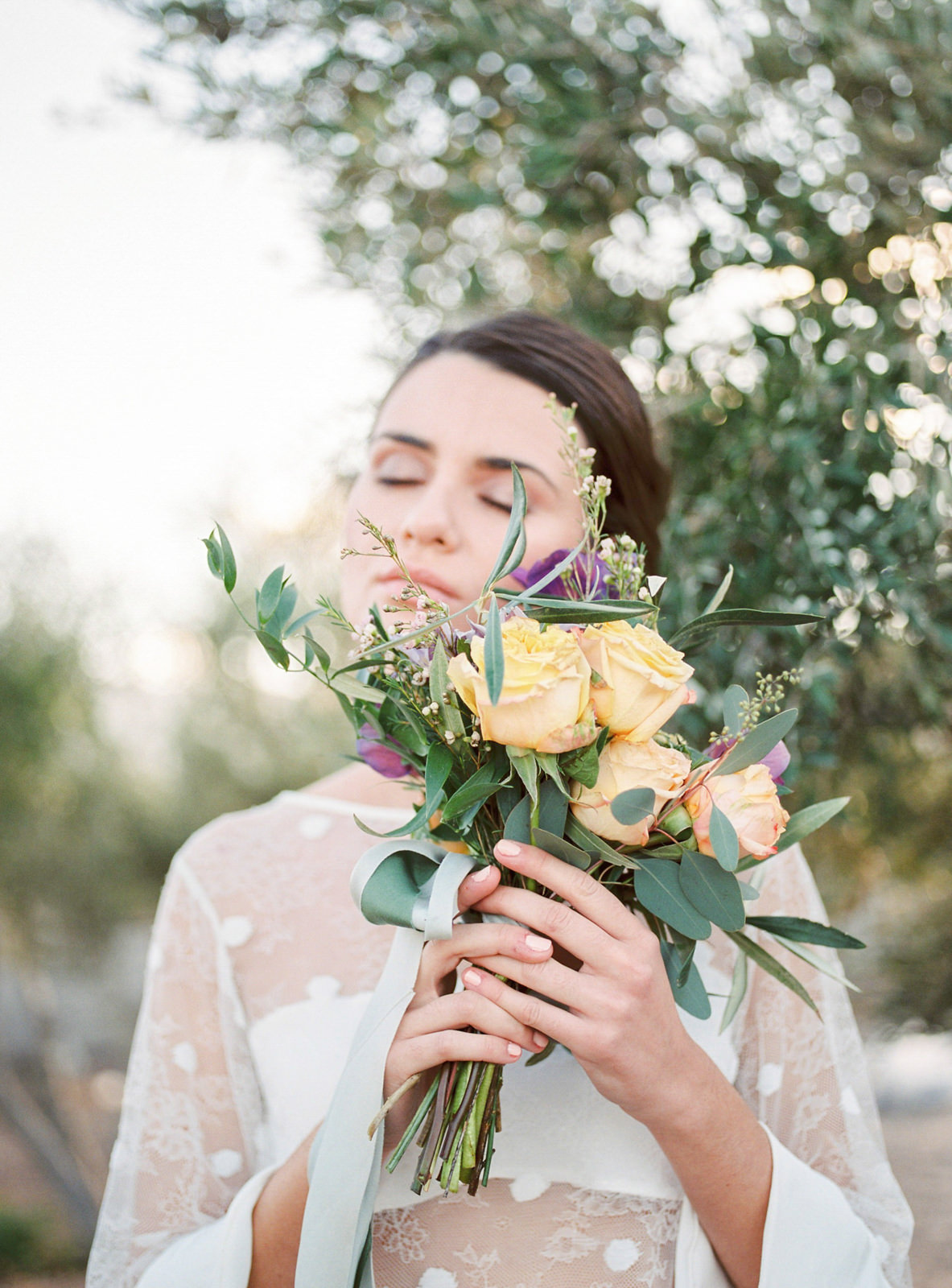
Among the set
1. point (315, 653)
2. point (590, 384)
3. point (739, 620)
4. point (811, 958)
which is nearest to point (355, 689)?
point (315, 653)

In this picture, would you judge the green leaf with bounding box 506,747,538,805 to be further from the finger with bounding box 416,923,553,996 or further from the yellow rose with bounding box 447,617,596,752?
the finger with bounding box 416,923,553,996

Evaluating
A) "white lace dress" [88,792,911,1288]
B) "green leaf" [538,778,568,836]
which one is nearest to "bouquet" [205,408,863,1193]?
"green leaf" [538,778,568,836]

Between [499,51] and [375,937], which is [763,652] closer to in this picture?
[375,937]

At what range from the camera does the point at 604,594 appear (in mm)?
1271

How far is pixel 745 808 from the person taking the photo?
3.65ft

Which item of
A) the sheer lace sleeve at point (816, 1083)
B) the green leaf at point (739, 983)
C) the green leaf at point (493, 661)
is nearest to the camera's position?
the green leaf at point (493, 661)

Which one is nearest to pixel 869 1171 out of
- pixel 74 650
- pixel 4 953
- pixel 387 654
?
pixel 387 654

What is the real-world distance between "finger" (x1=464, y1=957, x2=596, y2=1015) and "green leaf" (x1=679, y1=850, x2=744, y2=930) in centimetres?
17

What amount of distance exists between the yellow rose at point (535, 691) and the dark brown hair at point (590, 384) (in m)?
0.89

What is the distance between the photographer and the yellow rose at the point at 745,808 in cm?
111

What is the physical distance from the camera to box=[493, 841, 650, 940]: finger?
1.14 metres

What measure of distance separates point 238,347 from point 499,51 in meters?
2.15

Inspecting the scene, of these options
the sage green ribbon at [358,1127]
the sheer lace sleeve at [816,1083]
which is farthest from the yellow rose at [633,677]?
the sheer lace sleeve at [816,1083]

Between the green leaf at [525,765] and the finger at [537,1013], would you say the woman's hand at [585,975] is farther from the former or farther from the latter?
the green leaf at [525,765]
